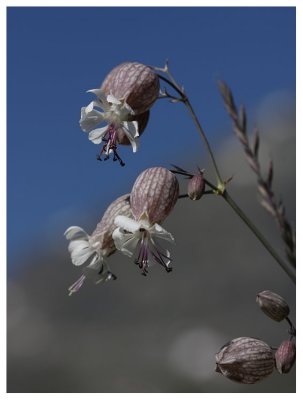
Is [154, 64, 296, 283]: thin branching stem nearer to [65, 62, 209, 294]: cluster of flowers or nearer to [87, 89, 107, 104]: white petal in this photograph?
[65, 62, 209, 294]: cluster of flowers

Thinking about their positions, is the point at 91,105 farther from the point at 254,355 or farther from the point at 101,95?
the point at 254,355

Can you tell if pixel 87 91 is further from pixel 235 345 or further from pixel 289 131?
pixel 289 131

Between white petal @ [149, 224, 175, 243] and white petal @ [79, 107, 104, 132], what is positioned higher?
white petal @ [79, 107, 104, 132]

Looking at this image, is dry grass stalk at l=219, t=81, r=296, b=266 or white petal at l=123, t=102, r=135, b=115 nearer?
dry grass stalk at l=219, t=81, r=296, b=266

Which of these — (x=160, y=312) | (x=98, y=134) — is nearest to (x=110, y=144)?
(x=98, y=134)

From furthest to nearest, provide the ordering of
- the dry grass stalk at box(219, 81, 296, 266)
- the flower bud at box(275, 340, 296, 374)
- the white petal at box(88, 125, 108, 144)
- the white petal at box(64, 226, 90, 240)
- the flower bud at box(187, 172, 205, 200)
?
1. the white petal at box(64, 226, 90, 240)
2. the white petal at box(88, 125, 108, 144)
3. the flower bud at box(187, 172, 205, 200)
4. the flower bud at box(275, 340, 296, 374)
5. the dry grass stalk at box(219, 81, 296, 266)

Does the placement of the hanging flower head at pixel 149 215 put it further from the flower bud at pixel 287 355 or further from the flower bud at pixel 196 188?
the flower bud at pixel 287 355

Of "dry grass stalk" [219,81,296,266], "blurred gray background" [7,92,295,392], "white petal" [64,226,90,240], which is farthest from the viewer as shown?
"blurred gray background" [7,92,295,392]

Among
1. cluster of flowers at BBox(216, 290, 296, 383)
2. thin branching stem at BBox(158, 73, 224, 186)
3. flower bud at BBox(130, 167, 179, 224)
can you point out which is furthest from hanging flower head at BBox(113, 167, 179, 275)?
cluster of flowers at BBox(216, 290, 296, 383)
